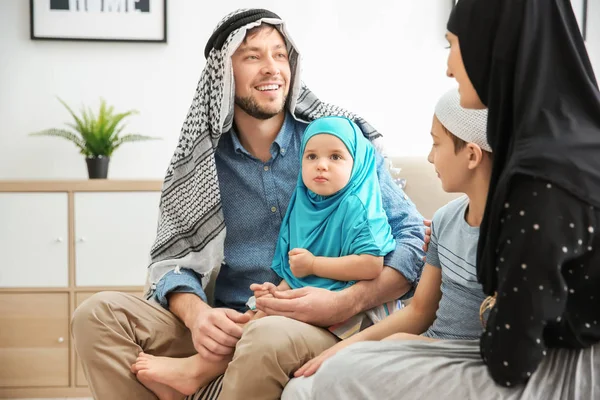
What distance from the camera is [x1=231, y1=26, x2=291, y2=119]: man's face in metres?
Answer: 2.31

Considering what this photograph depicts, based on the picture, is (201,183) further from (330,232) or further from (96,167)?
(96,167)

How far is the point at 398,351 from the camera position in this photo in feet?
4.94

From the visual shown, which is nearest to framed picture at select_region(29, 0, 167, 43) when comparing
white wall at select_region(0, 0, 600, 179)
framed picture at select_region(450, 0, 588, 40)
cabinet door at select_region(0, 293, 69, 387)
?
white wall at select_region(0, 0, 600, 179)

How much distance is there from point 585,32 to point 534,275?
312 cm

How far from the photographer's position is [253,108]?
2324mm

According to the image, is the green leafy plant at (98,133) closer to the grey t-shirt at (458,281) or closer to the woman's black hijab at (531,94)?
the grey t-shirt at (458,281)

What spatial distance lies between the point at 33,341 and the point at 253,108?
1.76m

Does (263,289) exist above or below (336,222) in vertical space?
below

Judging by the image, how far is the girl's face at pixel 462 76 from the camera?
1.41 meters

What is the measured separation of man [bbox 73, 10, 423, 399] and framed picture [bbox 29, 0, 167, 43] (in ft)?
5.14

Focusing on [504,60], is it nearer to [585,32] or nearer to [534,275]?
[534,275]

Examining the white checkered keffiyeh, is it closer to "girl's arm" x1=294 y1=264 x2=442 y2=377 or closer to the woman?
"girl's arm" x1=294 y1=264 x2=442 y2=377

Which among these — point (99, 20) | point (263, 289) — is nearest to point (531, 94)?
point (263, 289)

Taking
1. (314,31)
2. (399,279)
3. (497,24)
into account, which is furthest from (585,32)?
(497,24)
